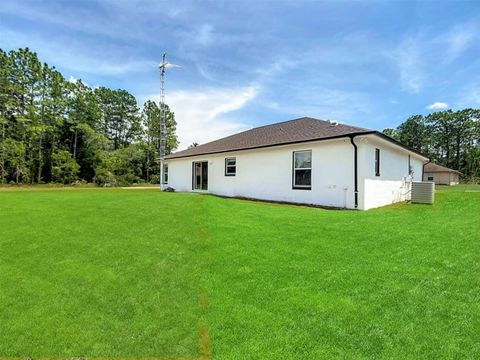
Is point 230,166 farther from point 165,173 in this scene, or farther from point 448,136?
point 448,136

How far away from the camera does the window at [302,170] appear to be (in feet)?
38.5

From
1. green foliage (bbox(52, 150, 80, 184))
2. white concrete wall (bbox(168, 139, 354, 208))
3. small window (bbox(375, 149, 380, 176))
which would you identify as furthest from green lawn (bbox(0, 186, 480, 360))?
green foliage (bbox(52, 150, 80, 184))

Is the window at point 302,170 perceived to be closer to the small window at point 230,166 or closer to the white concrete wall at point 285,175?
the white concrete wall at point 285,175

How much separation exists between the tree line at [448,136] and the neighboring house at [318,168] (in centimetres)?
4820

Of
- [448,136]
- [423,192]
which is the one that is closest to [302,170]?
[423,192]

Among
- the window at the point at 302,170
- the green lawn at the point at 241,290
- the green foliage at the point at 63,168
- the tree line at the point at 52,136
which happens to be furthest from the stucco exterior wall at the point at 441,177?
the green foliage at the point at 63,168

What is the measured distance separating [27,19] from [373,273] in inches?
514

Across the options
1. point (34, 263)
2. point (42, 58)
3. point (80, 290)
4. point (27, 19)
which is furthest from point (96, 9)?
point (42, 58)

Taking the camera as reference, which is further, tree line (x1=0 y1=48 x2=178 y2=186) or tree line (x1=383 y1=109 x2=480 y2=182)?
tree line (x1=383 y1=109 x2=480 y2=182)

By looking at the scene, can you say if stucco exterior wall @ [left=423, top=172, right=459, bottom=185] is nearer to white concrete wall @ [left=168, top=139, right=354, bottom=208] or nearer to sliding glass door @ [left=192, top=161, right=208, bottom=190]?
sliding glass door @ [left=192, top=161, right=208, bottom=190]

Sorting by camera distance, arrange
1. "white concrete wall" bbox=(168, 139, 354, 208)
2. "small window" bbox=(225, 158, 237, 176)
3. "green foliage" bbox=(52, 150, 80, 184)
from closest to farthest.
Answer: "white concrete wall" bbox=(168, 139, 354, 208) < "small window" bbox=(225, 158, 237, 176) < "green foliage" bbox=(52, 150, 80, 184)

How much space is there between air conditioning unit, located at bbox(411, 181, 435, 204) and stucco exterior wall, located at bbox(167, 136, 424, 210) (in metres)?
0.76

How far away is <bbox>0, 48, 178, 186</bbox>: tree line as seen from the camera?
29703mm

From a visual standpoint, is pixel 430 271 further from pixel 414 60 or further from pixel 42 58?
pixel 42 58
